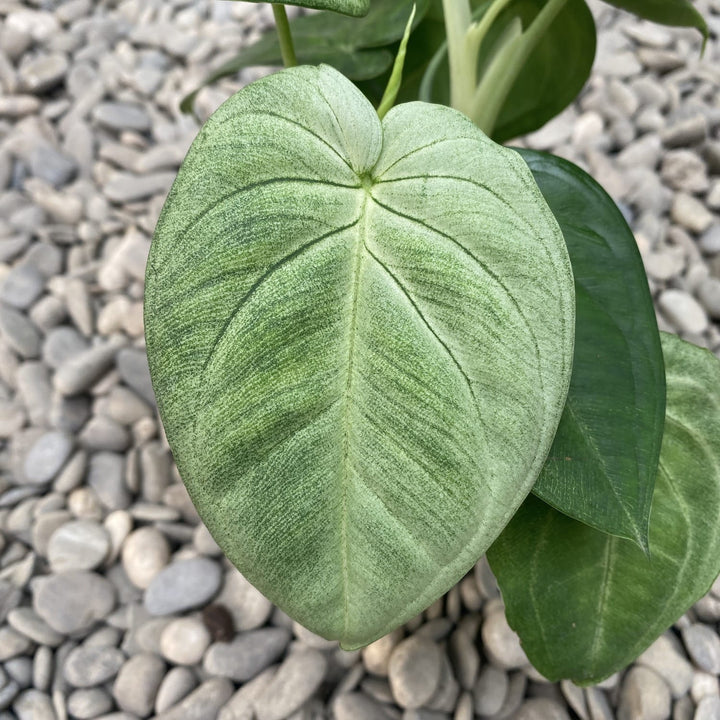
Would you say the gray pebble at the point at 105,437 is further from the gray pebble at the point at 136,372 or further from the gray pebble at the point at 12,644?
the gray pebble at the point at 12,644

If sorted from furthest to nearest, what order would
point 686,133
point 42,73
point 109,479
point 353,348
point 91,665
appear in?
point 42,73 → point 686,133 → point 109,479 → point 91,665 → point 353,348

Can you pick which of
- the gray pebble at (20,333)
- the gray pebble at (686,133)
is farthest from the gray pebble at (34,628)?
Result: the gray pebble at (686,133)

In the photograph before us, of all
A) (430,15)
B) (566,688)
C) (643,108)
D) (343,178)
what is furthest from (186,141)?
(566,688)

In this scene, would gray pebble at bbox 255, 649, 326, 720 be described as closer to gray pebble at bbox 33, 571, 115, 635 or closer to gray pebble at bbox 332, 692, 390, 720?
gray pebble at bbox 332, 692, 390, 720

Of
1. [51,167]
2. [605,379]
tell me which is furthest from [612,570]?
[51,167]

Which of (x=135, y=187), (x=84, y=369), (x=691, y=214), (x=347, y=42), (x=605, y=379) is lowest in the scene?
(x=84, y=369)

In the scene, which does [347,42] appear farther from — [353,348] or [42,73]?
[42,73]

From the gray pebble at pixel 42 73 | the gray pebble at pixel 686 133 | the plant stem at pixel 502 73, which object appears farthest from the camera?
the gray pebble at pixel 42 73
